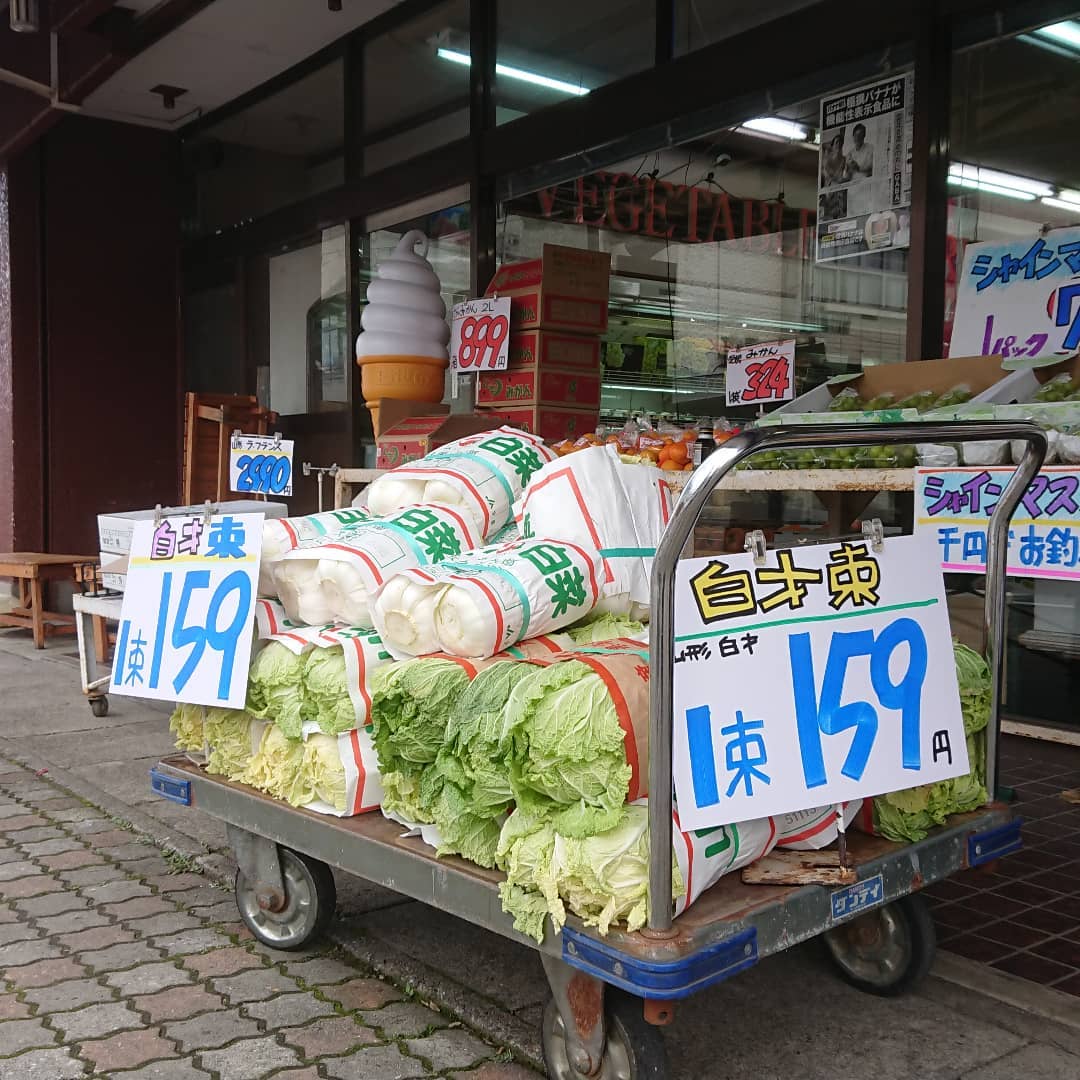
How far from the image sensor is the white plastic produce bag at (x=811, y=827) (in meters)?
2.49

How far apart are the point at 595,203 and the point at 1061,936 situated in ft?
19.4

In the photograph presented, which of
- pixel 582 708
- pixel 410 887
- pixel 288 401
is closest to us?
pixel 582 708

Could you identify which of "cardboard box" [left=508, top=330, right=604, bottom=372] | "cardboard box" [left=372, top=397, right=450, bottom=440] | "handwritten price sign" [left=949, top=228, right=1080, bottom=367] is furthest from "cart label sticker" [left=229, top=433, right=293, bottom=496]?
"handwritten price sign" [left=949, top=228, right=1080, bottom=367]

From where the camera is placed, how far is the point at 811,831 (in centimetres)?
253

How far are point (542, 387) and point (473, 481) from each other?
379cm

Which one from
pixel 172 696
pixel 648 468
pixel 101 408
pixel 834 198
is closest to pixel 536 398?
pixel 834 198

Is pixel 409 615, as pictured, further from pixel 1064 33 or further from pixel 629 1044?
pixel 1064 33

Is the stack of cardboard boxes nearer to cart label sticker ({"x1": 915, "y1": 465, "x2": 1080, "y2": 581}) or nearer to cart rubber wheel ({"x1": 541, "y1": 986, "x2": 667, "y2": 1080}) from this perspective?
cart label sticker ({"x1": 915, "y1": 465, "x2": 1080, "y2": 581})

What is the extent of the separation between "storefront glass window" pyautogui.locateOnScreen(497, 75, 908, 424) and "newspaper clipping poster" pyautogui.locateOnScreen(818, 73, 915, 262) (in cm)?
9

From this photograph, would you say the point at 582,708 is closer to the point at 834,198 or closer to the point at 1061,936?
the point at 1061,936

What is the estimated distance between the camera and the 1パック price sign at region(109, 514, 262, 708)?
3.15m

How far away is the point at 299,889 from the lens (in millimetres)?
3291

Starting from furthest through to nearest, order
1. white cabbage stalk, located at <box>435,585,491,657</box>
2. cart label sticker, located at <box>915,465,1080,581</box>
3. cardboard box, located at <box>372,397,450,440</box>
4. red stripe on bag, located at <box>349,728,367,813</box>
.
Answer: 1. cardboard box, located at <box>372,397,450,440</box>
2. cart label sticker, located at <box>915,465,1080,581</box>
3. red stripe on bag, located at <box>349,728,367,813</box>
4. white cabbage stalk, located at <box>435,585,491,657</box>

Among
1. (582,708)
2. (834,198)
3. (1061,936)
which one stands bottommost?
(1061,936)
